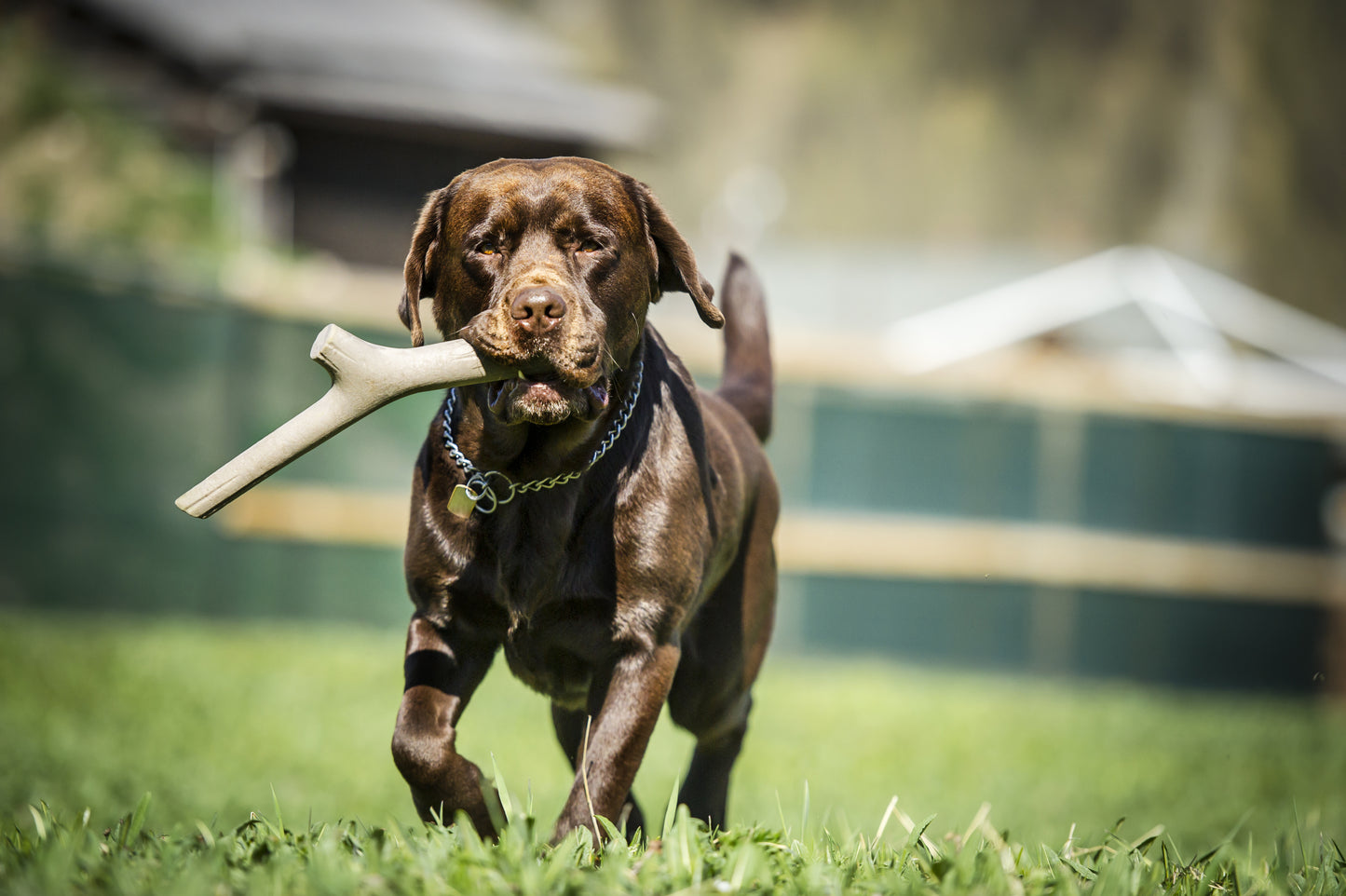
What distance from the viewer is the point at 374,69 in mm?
15562

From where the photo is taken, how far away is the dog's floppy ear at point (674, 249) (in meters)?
3.21

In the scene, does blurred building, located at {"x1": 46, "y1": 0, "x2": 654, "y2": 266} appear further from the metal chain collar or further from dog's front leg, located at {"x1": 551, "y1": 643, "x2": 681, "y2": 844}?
dog's front leg, located at {"x1": 551, "y1": 643, "x2": 681, "y2": 844}

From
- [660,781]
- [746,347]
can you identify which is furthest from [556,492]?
[660,781]

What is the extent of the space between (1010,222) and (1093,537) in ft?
248

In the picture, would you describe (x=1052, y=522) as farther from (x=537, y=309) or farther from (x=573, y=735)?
(x=537, y=309)

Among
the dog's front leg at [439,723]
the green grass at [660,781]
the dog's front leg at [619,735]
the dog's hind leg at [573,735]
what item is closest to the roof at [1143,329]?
the green grass at [660,781]

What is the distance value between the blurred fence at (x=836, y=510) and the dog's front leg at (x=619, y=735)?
6261 mm

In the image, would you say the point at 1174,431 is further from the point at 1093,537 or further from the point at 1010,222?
the point at 1010,222

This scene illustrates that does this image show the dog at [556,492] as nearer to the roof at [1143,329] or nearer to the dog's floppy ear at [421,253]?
the dog's floppy ear at [421,253]

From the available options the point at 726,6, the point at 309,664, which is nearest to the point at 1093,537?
the point at 309,664

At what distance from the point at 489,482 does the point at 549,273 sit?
1.71 ft

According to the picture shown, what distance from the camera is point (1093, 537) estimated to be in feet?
35.9

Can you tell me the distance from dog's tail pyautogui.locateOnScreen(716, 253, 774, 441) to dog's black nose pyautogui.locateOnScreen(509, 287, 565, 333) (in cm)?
180

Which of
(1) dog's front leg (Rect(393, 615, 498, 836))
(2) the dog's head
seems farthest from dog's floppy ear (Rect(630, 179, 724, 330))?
(1) dog's front leg (Rect(393, 615, 498, 836))
